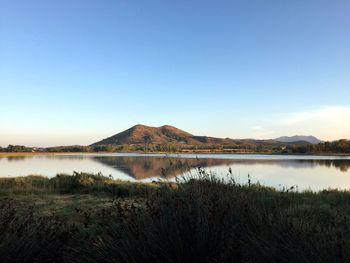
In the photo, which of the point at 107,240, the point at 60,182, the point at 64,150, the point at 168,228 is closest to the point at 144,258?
the point at 168,228

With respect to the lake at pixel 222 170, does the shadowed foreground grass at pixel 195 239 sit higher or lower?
higher

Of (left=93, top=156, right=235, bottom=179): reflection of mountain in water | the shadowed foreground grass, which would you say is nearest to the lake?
(left=93, top=156, right=235, bottom=179): reflection of mountain in water

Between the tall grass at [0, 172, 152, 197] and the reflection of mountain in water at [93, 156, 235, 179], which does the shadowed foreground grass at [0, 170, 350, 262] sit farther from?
the tall grass at [0, 172, 152, 197]

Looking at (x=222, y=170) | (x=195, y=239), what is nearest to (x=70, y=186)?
(x=195, y=239)

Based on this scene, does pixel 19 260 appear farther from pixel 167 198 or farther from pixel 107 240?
pixel 167 198

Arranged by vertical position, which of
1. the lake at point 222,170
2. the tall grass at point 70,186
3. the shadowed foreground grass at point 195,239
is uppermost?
the shadowed foreground grass at point 195,239

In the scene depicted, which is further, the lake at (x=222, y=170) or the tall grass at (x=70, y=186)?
the tall grass at (x=70, y=186)

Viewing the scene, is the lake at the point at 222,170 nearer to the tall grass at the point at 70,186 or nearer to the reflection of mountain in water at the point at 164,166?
the reflection of mountain in water at the point at 164,166

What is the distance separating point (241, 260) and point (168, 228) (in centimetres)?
67

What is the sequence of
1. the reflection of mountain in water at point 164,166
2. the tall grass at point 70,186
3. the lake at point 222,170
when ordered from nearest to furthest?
the reflection of mountain in water at point 164,166, the lake at point 222,170, the tall grass at point 70,186

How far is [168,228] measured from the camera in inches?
109

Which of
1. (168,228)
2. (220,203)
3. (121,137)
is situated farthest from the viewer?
(121,137)

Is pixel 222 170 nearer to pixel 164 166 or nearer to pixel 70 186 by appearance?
pixel 164 166

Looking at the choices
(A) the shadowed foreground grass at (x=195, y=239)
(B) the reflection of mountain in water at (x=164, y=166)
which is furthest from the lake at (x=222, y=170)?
(A) the shadowed foreground grass at (x=195, y=239)
